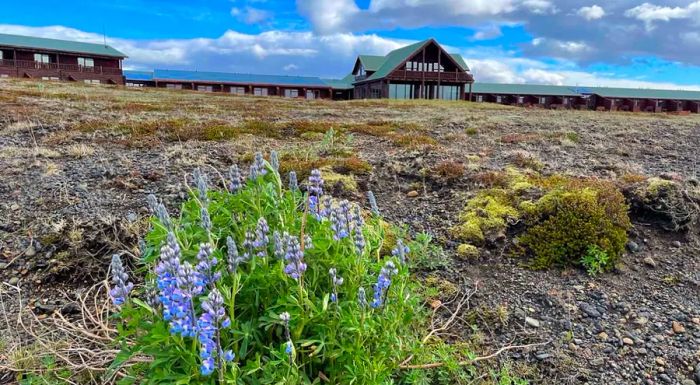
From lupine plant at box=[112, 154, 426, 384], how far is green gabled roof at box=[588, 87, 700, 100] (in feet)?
256

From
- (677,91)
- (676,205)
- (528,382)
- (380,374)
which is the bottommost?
(528,382)

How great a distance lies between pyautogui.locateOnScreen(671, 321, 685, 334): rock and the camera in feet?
10.5

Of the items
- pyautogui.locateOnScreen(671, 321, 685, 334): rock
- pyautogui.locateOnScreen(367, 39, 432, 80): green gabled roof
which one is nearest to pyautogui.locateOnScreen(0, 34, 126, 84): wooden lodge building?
pyautogui.locateOnScreen(367, 39, 432, 80): green gabled roof

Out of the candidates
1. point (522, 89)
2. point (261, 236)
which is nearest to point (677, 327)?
point (261, 236)

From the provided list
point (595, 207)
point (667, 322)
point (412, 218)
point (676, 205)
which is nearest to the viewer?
point (667, 322)

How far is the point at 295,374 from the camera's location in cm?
188

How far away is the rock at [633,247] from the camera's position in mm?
4242

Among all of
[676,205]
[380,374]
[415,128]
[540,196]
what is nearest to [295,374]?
[380,374]

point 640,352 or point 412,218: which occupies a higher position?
point 412,218

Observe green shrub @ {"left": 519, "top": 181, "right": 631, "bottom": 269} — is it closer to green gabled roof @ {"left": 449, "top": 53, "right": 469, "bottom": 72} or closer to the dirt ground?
Result: the dirt ground

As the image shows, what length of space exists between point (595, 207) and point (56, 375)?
4.31 m

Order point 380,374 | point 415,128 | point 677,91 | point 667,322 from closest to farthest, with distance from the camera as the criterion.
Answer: point 380,374, point 667,322, point 415,128, point 677,91

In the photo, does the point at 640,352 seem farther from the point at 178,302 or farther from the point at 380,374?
the point at 178,302

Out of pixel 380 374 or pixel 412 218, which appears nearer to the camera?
pixel 380 374
